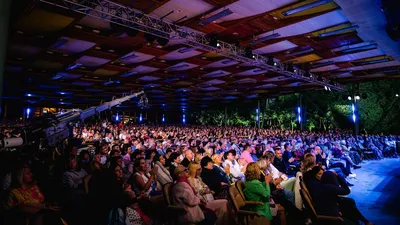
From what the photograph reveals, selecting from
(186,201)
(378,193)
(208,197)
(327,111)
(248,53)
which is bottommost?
(378,193)

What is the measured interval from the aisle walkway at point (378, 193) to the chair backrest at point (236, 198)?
2.46 metres

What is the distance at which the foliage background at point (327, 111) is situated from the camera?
17562mm

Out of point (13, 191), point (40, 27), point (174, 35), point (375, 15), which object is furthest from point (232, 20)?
point (13, 191)

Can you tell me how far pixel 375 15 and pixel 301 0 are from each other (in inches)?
54.2

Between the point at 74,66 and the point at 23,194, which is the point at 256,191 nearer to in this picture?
the point at 23,194

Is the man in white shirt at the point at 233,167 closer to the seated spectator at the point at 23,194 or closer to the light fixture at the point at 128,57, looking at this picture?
the seated spectator at the point at 23,194

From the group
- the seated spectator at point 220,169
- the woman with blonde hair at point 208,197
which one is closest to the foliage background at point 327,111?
the seated spectator at point 220,169

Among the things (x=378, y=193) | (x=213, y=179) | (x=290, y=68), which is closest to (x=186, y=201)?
(x=213, y=179)

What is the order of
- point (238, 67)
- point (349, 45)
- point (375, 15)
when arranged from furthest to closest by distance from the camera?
point (238, 67) → point (349, 45) → point (375, 15)

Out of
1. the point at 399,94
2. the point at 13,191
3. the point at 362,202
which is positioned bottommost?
the point at 362,202

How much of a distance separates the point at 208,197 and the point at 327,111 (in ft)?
72.6

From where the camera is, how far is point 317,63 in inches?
405

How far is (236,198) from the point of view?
3172mm

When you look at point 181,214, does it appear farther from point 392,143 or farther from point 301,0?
point 392,143
